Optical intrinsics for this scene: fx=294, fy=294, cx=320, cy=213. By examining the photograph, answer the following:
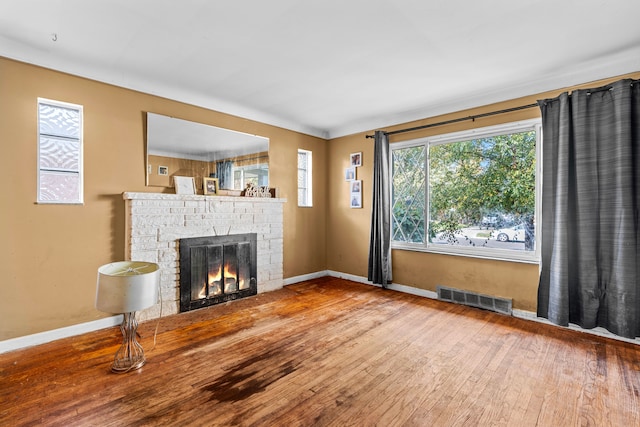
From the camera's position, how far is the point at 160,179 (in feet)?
11.3

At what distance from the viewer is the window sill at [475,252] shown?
11.1 feet

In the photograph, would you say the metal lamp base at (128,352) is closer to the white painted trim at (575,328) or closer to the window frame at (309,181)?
the window frame at (309,181)

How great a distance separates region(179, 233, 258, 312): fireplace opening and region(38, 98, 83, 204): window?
3.92ft

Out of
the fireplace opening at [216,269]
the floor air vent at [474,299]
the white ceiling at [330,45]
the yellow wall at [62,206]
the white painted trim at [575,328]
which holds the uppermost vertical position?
the white ceiling at [330,45]

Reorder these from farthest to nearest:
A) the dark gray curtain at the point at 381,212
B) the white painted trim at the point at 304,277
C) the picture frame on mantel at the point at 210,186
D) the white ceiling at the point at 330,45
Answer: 1. the white painted trim at the point at 304,277
2. the dark gray curtain at the point at 381,212
3. the picture frame on mantel at the point at 210,186
4. the white ceiling at the point at 330,45

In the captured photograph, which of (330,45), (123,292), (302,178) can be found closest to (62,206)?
(123,292)

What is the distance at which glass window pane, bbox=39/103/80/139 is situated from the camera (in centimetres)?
279

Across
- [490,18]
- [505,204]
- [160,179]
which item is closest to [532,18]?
[490,18]

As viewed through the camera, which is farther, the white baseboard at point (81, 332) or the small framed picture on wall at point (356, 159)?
the small framed picture on wall at point (356, 159)

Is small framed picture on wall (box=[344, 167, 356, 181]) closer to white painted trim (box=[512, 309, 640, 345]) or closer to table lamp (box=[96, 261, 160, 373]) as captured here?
white painted trim (box=[512, 309, 640, 345])

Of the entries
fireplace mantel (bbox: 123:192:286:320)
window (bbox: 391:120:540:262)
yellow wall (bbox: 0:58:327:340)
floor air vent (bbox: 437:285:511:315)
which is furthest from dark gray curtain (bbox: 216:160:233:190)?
floor air vent (bbox: 437:285:511:315)

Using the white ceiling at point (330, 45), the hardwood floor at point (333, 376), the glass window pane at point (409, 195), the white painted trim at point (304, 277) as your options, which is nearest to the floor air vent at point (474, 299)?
the hardwood floor at point (333, 376)

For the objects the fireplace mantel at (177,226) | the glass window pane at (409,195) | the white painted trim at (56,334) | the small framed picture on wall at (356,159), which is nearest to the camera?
the white painted trim at (56,334)

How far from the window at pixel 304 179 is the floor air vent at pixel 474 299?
2.55 metres
